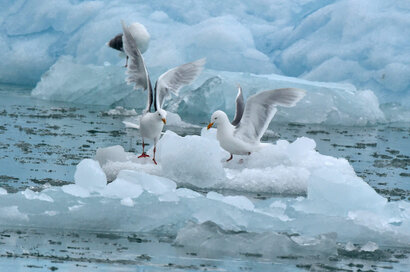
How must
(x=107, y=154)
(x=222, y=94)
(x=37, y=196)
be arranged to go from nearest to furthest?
(x=37, y=196) → (x=107, y=154) → (x=222, y=94)

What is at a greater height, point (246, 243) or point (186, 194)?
point (186, 194)

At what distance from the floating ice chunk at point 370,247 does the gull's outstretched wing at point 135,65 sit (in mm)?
3587

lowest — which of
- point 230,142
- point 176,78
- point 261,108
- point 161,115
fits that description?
point 230,142

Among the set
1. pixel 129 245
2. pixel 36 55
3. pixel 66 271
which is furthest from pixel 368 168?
pixel 36 55

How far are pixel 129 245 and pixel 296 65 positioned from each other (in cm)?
1280

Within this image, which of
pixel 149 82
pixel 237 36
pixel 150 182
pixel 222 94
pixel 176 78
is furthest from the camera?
pixel 237 36

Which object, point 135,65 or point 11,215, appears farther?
point 135,65

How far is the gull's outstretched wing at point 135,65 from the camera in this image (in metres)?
8.38

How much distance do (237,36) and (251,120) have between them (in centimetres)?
915

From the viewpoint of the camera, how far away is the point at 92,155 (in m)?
8.72

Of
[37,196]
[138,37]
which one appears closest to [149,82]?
[37,196]

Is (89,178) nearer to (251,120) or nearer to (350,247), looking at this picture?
(350,247)

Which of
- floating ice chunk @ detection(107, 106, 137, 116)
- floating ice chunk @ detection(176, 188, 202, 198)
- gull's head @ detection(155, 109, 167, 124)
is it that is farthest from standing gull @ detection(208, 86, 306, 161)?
floating ice chunk @ detection(107, 106, 137, 116)

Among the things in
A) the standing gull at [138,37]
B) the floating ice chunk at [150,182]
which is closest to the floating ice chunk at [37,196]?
the floating ice chunk at [150,182]
